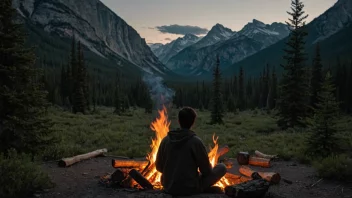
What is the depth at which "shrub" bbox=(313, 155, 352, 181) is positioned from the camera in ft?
32.1

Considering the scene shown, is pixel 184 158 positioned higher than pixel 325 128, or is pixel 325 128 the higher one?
pixel 325 128

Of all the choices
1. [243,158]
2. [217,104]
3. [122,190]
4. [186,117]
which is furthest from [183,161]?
[217,104]

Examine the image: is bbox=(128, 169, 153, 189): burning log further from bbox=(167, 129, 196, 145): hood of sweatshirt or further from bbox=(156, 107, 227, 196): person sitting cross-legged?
bbox=(167, 129, 196, 145): hood of sweatshirt

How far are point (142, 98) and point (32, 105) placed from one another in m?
90.5

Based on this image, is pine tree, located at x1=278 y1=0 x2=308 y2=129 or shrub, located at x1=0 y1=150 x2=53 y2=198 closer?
shrub, located at x1=0 y1=150 x2=53 y2=198

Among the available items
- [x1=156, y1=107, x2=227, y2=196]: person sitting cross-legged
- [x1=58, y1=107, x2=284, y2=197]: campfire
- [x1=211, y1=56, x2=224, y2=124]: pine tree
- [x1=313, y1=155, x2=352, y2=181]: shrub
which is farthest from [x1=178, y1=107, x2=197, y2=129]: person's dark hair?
[x1=211, y1=56, x2=224, y2=124]: pine tree

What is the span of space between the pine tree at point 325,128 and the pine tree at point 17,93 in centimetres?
1036

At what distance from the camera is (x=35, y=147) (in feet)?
38.8

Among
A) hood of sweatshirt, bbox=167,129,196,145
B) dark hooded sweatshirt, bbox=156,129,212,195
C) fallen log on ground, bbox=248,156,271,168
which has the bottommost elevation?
fallen log on ground, bbox=248,156,271,168

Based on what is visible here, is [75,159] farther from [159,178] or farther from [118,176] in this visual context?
[159,178]

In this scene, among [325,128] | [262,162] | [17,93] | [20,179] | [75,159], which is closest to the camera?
[20,179]

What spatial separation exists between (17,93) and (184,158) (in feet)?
23.3

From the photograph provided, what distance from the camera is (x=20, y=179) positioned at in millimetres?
8039

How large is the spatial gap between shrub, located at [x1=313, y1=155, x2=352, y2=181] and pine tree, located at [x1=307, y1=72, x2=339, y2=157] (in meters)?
2.36
